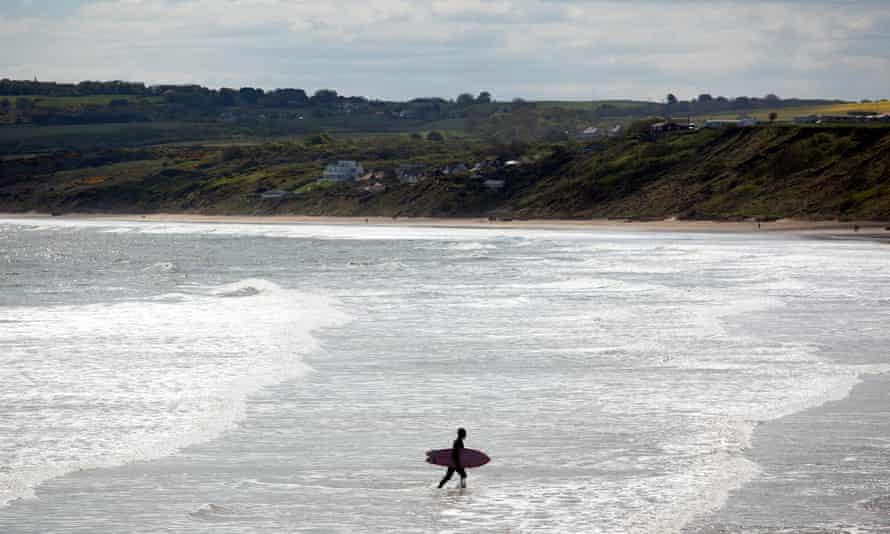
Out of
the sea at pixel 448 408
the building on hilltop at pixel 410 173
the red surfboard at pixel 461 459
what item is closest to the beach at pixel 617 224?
the building on hilltop at pixel 410 173

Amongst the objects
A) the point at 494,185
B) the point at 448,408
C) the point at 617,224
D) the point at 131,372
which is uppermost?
the point at 494,185

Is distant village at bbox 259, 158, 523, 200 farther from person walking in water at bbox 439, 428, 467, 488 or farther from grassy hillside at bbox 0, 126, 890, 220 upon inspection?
person walking in water at bbox 439, 428, 467, 488

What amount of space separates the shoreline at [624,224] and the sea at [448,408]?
196ft

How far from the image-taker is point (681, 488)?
1708 cm

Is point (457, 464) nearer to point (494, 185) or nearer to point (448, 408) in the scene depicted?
point (448, 408)

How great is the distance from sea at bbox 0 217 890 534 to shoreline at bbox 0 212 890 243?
2351 inches

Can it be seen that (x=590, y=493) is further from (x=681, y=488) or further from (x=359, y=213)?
(x=359, y=213)

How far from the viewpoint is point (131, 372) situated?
27.6m

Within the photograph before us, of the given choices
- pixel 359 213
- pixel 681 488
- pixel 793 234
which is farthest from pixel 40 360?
pixel 359 213

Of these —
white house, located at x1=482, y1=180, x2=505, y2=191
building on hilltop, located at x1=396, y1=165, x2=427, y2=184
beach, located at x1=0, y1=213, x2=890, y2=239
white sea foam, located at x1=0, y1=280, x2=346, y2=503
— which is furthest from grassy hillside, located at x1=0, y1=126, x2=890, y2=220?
white sea foam, located at x1=0, y1=280, x2=346, y2=503

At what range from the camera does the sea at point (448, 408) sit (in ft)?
52.8

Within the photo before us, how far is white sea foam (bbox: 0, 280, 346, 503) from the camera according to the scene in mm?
19750

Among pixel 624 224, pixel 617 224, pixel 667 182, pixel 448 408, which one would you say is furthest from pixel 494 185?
pixel 448 408

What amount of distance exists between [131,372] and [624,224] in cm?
11602
